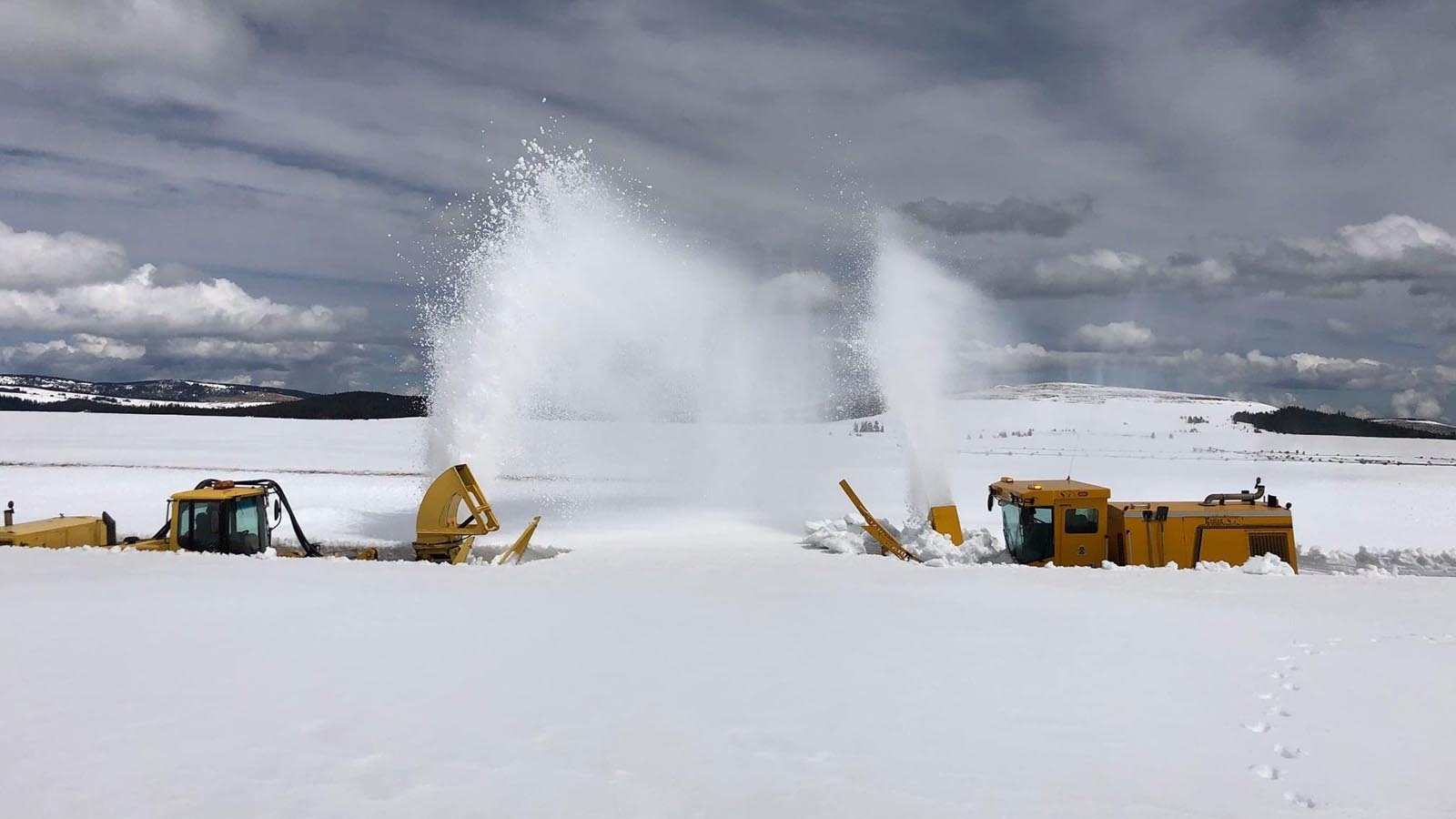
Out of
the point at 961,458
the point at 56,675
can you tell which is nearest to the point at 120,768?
the point at 56,675

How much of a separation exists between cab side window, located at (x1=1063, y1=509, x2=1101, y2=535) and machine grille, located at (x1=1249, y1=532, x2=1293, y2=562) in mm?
2667

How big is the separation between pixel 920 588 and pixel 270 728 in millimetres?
8821

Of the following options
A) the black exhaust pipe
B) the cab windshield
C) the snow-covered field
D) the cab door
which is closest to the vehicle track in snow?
the snow-covered field

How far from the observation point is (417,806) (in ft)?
16.3

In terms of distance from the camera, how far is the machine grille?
15.5 m

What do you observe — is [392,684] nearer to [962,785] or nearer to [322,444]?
[962,785]

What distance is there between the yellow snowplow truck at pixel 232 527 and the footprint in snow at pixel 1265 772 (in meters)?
13.2

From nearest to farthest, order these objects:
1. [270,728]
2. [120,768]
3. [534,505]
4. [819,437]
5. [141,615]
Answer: [120,768]
[270,728]
[141,615]
[534,505]
[819,437]

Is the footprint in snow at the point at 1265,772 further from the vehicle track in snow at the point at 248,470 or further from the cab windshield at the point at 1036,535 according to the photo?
the vehicle track in snow at the point at 248,470

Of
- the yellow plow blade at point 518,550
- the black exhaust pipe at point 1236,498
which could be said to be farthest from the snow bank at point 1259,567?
the yellow plow blade at point 518,550

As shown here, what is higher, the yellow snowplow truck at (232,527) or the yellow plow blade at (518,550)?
the yellow snowplow truck at (232,527)

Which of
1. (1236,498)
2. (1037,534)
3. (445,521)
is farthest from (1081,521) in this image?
(445,521)

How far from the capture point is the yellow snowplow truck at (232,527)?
14.9 metres

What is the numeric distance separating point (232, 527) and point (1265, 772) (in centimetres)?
1520
